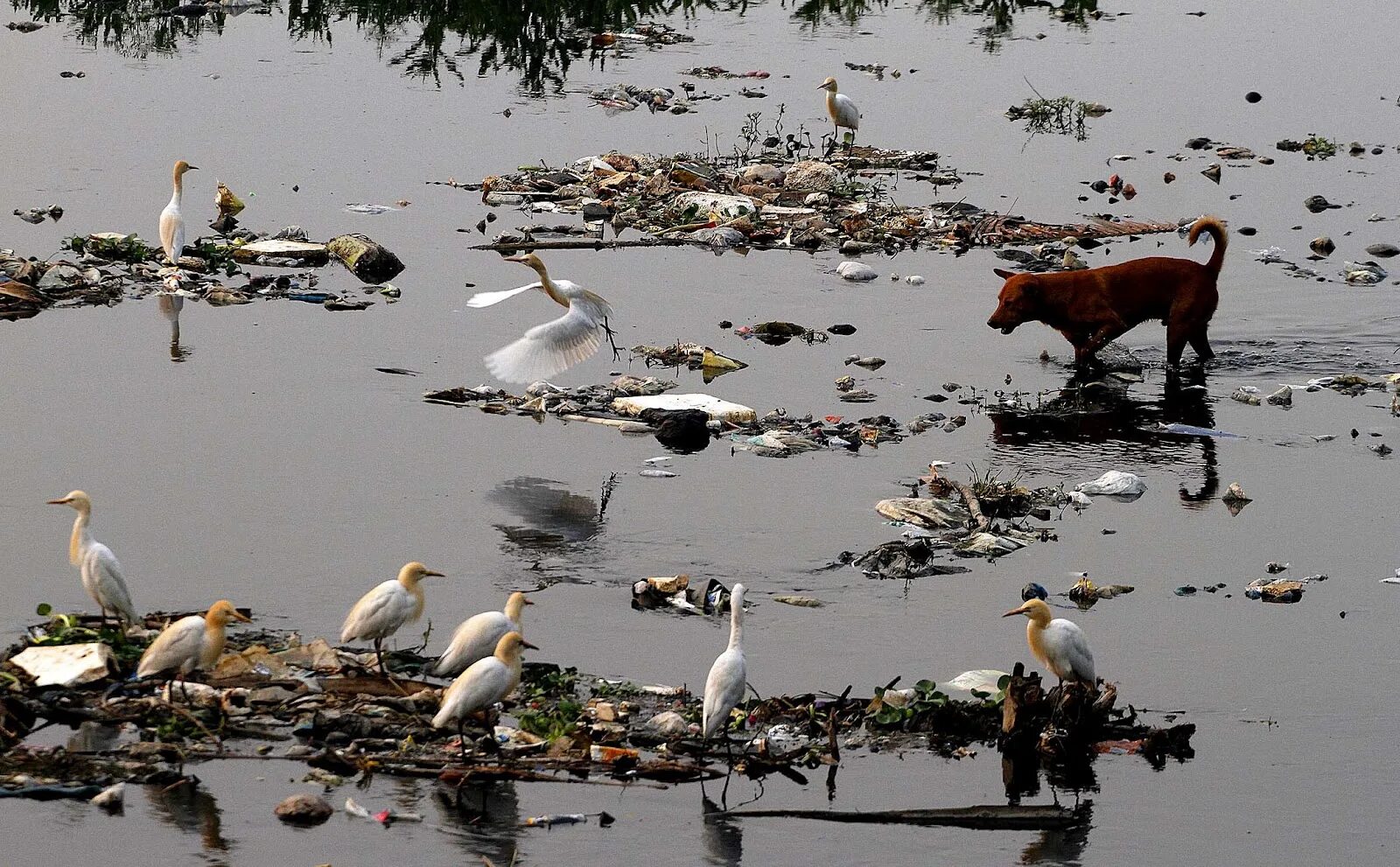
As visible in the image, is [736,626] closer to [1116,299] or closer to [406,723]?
[406,723]

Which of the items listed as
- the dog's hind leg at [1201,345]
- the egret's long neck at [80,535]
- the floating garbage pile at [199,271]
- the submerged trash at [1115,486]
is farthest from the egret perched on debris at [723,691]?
the floating garbage pile at [199,271]

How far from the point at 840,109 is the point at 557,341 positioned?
8227 mm

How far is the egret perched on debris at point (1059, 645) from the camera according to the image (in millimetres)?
6973

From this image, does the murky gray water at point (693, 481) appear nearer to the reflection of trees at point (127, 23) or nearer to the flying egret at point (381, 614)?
the flying egret at point (381, 614)

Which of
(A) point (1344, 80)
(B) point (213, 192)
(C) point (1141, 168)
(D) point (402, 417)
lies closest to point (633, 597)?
(D) point (402, 417)

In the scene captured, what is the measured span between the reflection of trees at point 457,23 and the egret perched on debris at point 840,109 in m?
4.99

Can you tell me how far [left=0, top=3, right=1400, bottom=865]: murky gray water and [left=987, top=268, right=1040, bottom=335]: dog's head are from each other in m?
0.40

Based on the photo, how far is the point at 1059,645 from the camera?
6.97 metres

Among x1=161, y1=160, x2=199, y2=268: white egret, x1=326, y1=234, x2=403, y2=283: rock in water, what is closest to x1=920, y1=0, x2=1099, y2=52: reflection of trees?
x1=326, y1=234, x2=403, y2=283: rock in water

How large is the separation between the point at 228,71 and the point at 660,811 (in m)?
18.1

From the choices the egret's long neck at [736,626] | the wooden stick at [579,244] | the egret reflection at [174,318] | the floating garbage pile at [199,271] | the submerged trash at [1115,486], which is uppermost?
the egret's long neck at [736,626]

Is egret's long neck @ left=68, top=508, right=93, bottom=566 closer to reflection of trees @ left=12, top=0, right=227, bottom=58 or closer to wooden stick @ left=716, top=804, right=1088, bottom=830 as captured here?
wooden stick @ left=716, top=804, right=1088, bottom=830

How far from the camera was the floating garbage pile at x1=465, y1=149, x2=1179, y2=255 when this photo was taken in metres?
15.5

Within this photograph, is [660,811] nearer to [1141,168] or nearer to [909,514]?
[909,514]
